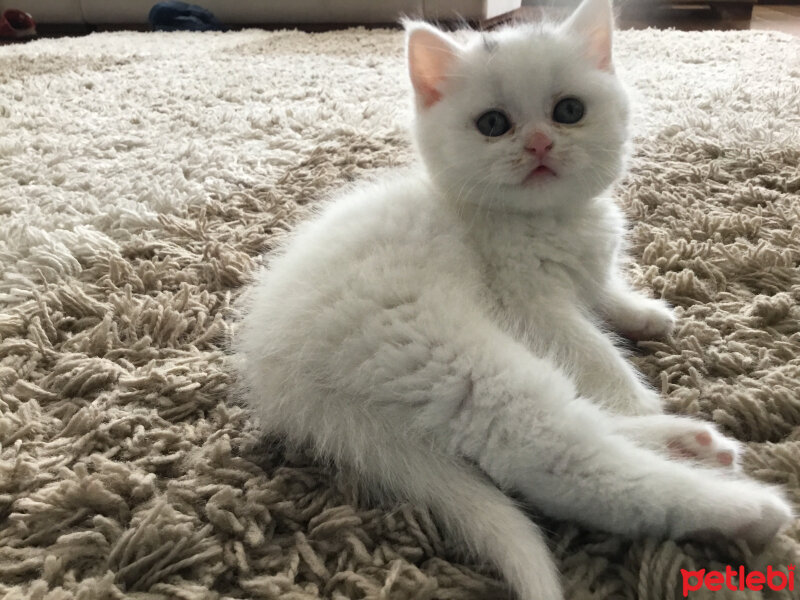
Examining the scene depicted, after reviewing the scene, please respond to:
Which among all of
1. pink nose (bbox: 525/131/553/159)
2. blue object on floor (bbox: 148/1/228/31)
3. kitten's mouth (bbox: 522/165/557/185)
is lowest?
kitten's mouth (bbox: 522/165/557/185)

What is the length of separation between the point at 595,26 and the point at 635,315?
18.9 inches

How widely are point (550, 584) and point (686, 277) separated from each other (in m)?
0.72

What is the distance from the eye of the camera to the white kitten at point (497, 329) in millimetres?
633

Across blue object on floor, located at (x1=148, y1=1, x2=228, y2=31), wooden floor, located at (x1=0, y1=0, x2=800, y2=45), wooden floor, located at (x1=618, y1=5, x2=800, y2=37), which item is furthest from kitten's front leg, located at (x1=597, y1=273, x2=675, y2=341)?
blue object on floor, located at (x1=148, y1=1, x2=228, y2=31)

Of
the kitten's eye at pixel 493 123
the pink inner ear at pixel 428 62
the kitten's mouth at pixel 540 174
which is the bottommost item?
the kitten's mouth at pixel 540 174

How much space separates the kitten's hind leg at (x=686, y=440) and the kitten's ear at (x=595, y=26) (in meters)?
0.61

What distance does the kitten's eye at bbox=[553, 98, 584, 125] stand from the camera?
94 cm

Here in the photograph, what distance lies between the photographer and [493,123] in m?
0.95

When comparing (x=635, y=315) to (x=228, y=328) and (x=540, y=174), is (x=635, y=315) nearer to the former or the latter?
(x=540, y=174)

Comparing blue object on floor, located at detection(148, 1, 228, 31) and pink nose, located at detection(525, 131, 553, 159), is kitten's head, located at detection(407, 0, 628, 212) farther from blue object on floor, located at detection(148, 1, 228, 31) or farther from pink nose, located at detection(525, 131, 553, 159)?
blue object on floor, located at detection(148, 1, 228, 31)

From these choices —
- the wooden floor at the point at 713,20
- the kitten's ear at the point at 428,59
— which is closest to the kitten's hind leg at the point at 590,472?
the kitten's ear at the point at 428,59
